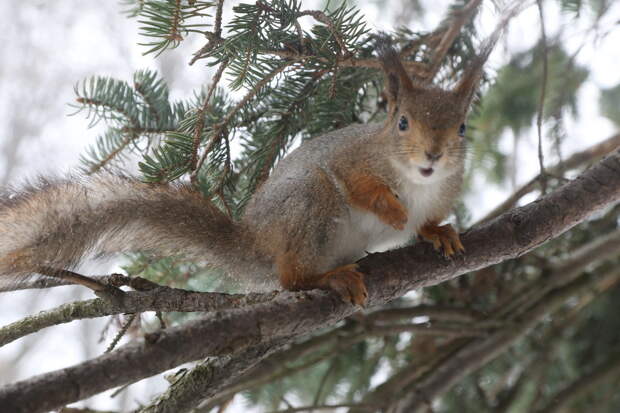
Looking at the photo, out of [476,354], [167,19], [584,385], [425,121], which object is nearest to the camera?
[167,19]

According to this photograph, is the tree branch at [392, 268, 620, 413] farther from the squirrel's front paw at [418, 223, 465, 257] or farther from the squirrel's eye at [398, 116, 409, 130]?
the squirrel's eye at [398, 116, 409, 130]

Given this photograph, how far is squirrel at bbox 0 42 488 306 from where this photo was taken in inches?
45.7

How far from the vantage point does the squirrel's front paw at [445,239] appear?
1.30 meters

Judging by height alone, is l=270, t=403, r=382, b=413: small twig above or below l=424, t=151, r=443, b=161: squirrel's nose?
below

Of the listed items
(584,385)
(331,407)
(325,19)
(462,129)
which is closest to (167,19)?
→ (325,19)

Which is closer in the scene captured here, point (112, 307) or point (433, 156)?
point (112, 307)

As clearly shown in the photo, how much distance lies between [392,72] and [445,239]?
42 centimetres

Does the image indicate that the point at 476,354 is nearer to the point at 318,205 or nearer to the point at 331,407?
the point at 331,407

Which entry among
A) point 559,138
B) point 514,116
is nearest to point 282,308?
point 559,138

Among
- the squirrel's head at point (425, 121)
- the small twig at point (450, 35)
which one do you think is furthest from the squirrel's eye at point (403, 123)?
the small twig at point (450, 35)

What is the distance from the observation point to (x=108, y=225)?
1.18 meters

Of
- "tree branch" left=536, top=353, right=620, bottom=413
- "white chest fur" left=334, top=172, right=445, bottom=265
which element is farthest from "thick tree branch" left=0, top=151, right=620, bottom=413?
"tree branch" left=536, top=353, right=620, bottom=413

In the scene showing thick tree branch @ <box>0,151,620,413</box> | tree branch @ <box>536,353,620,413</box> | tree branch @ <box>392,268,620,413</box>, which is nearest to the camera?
thick tree branch @ <box>0,151,620,413</box>

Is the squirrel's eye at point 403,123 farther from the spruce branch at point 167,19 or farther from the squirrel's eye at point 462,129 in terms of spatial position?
the spruce branch at point 167,19
